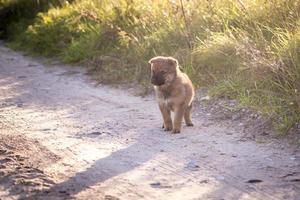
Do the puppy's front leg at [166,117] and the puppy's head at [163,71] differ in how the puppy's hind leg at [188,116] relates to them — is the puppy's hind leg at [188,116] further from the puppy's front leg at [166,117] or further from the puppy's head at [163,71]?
the puppy's head at [163,71]

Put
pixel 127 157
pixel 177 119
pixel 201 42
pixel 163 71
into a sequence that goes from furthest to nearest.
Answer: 1. pixel 201 42
2. pixel 163 71
3. pixel 177 119
4. pixel 127 157

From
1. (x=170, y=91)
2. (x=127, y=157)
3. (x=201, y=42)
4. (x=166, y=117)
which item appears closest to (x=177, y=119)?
(x=166, y=117)

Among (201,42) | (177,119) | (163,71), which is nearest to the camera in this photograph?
(177,119)

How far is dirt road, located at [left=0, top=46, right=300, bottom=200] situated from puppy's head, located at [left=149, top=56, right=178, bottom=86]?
0.56m

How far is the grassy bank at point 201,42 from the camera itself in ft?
21.8

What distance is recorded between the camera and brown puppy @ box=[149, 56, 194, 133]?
634 centimetres

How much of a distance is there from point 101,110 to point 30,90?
84.1 inches

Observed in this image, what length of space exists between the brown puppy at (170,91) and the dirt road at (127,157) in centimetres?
18

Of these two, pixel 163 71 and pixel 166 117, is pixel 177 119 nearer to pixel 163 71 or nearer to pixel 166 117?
pixel 166 117

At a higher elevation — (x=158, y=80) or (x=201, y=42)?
(x=201, y=42)

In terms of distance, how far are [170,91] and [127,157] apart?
124cm

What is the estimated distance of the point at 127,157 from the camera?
5426mm

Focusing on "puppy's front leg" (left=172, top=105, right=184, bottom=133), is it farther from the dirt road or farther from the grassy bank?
the grassy bank

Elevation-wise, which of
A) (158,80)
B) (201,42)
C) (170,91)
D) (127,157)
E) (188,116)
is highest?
(201,42)
